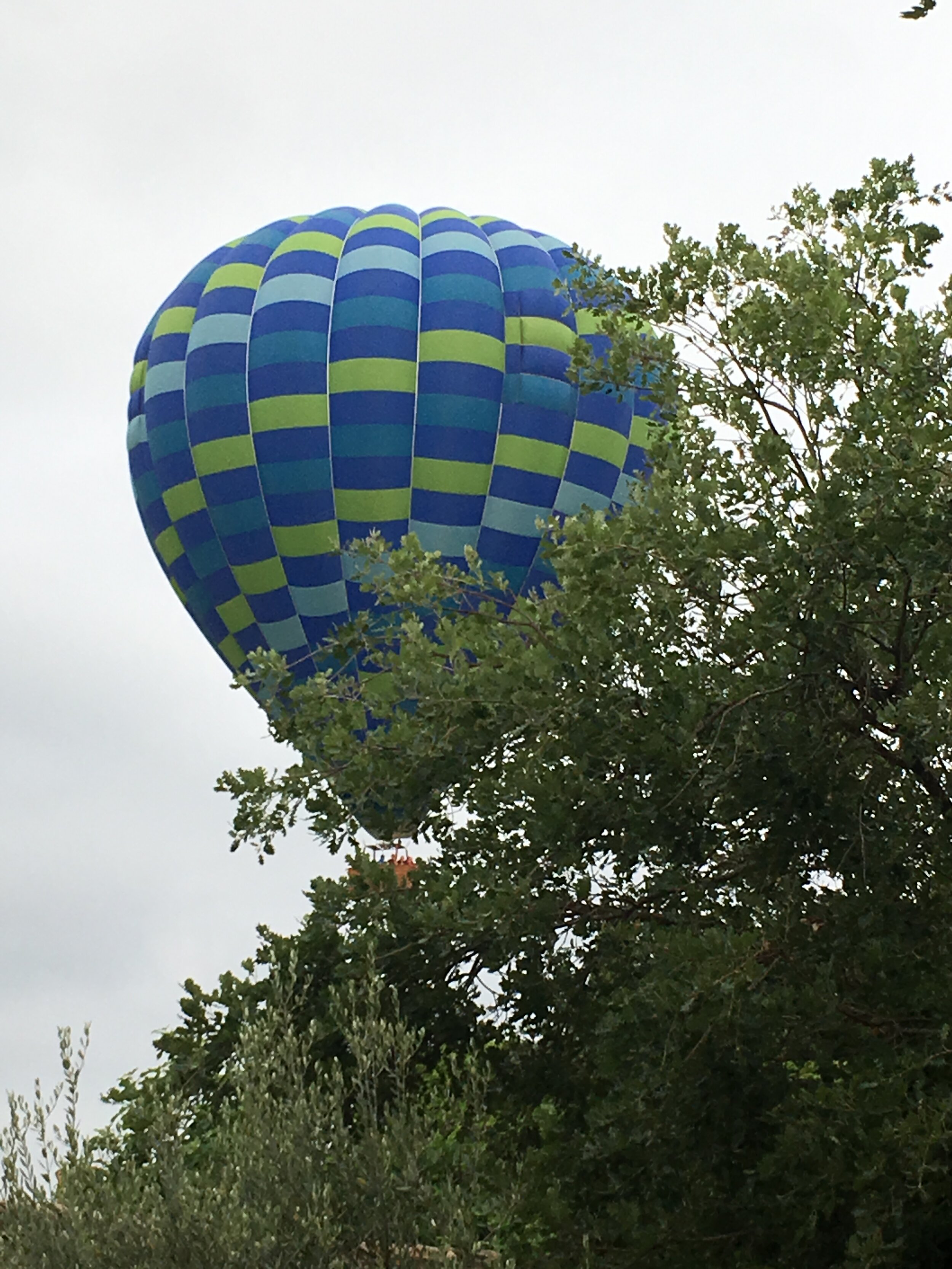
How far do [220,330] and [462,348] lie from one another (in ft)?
12.3

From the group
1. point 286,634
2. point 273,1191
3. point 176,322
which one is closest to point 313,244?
point 176,322

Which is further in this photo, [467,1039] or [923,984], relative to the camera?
[467,1039]

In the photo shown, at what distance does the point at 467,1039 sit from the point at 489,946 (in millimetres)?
857

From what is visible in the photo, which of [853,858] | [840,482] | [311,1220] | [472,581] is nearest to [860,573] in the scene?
[840,482]

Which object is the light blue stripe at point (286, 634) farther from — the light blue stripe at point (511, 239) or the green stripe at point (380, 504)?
the light blue stripe at point (511, 239)

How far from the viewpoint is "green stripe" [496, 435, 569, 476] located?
21.5 m

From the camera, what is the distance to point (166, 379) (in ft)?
76.7

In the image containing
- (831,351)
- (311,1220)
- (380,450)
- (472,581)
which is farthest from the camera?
(380,450)

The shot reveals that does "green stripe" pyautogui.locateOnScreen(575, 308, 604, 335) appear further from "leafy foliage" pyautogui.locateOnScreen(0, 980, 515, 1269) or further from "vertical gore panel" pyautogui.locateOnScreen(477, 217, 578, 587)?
"leafy foliage" pyautogui.locateOnScreen(0, 980, 515, 1269)

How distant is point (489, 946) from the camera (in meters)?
10.0

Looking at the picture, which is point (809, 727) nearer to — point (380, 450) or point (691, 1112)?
point (691, 1112)

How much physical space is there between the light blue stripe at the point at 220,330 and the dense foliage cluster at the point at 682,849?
11720 mm

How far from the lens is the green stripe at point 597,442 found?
865 inches

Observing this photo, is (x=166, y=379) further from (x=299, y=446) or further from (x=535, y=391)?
(x=535, y=391)
